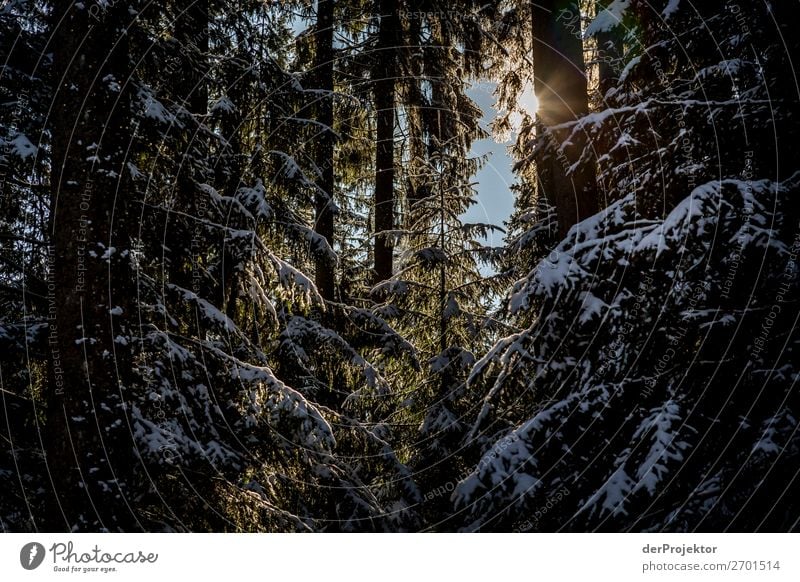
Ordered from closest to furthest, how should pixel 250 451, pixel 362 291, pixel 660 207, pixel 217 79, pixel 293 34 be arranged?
pixel 660 207, pixel 250 451, pixel 217 79, pixel 293 34, pixel 362 291

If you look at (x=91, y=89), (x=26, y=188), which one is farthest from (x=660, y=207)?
(x=26, y=188)

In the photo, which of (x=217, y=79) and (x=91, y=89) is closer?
(x=91, y=89)

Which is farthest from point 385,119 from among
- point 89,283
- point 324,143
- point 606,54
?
point 89,283

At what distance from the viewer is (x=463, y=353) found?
717 cm

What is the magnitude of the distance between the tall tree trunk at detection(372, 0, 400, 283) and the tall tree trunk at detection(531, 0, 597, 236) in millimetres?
3741

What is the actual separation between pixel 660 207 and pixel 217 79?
19.3 feet

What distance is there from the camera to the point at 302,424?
17.3 feet

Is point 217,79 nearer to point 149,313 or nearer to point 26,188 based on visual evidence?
point 26,188

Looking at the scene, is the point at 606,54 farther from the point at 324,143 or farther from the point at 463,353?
the point at 463,353

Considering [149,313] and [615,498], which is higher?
[149,313]

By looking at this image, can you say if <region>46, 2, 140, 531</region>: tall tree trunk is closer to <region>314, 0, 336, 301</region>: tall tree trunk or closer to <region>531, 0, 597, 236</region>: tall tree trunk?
<region>314, 0, 336, 301</region>: tall tree trunk
